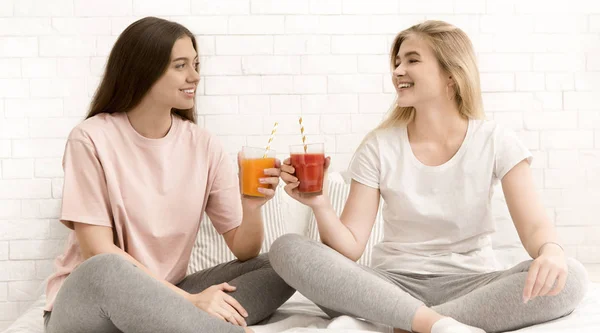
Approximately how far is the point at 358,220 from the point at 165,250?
59cm

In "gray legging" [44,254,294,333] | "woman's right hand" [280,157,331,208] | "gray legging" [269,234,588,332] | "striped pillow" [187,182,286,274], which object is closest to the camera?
"gray legging" [44,254,294,333]

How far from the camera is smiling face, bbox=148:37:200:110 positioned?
2.24 meters

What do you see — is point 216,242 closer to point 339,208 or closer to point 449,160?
point 339,208

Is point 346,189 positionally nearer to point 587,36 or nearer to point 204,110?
point 204,110

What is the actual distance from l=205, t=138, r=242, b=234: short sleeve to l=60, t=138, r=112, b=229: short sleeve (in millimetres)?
352

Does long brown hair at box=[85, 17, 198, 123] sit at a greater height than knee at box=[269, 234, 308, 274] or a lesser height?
greater

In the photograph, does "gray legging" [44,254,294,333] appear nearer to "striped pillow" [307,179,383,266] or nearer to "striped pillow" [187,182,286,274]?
"striped pillow" [187,182,286,274]

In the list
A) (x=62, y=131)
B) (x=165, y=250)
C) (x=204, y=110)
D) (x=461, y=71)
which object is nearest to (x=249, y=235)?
(x=165, y=250)

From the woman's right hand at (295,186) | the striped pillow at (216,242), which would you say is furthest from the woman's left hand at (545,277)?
the striped pillow at (216,242)

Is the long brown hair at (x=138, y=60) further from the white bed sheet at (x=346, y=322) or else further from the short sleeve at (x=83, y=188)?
the white bed sheet at (x=346, y=322)

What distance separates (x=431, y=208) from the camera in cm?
232

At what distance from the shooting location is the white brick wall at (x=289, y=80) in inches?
129

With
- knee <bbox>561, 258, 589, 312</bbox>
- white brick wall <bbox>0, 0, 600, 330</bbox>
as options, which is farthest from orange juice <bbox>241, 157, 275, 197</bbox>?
white brick wall <bbox>0, 0, 600, 330</bbox>

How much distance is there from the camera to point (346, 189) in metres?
3.06
